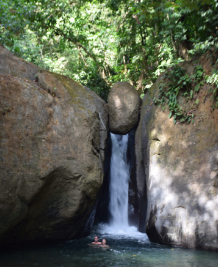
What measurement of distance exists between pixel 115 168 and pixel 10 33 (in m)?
8.70

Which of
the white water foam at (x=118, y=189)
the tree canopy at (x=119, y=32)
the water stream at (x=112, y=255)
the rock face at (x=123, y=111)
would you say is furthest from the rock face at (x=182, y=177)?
the tree canopy at (x=119, y=32)

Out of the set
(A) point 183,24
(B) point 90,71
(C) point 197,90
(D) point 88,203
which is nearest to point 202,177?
(C) point 197,90

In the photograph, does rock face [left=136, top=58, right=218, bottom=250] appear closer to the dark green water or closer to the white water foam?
the dark green water

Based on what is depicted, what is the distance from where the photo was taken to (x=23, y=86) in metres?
7.41

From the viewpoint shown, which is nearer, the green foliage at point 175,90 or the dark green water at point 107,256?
the dark green water at point 107,256

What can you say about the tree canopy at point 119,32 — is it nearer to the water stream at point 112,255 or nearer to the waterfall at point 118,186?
the waterfall at point 118,186

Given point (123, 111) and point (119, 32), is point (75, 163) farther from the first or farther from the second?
point (119, 32)

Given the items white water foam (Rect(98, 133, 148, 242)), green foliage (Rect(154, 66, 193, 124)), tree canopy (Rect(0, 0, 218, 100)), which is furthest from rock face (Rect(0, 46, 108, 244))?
tree canopy (Rect(0, 0, 218, 100))

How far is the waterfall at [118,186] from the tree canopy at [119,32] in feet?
13.7

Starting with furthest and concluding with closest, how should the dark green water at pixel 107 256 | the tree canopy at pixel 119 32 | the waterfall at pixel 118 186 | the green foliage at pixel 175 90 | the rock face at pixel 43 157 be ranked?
the waterfall at pixel 118 186 → the tree canopy at pixel 119 32 → the green foliage at pixel 175 90 → the rock face at pixel 43 157 → the dark green water at pixel 107 256

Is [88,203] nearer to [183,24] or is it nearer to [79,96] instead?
[79,96]

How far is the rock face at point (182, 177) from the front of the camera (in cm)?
721

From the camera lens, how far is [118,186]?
1149 cm

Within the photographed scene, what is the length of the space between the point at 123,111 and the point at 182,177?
384 centimetres
